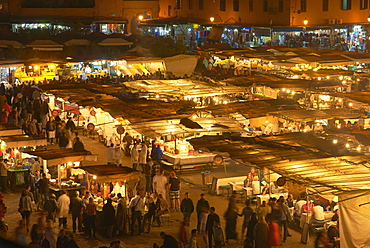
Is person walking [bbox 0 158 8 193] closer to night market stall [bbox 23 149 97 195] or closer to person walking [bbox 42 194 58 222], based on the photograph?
night market stall [bbox 23 149 97 195]

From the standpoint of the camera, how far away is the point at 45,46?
119 ft

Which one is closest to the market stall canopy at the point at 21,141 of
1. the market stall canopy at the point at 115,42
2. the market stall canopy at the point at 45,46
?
the market stall canopy at the point at 45,46

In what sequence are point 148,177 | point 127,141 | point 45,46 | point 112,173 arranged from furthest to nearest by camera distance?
point 45,46 < point 127,141 < point 148,177 < point 112,173

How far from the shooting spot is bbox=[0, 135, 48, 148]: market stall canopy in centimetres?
1771

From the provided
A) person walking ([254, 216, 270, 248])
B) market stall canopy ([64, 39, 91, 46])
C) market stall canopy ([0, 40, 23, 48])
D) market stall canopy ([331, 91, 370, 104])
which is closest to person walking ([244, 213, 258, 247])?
person walking ([254, 216, 270, 248])

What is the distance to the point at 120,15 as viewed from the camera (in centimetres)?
5197

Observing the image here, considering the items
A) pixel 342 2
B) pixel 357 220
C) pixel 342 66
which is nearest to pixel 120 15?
pixel 342 2

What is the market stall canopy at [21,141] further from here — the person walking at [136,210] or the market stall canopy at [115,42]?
the market stall canopy at [115,42]

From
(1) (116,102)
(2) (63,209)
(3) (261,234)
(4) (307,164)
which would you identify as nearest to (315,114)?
(4) (307,164)

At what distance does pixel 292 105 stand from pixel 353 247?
10.4 meters

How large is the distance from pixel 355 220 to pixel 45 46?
27.9m

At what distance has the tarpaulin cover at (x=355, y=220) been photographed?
1116 cm

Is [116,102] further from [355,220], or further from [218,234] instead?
[355,220]

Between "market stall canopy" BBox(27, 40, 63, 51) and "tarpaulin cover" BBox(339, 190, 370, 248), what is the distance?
90.6 ft
